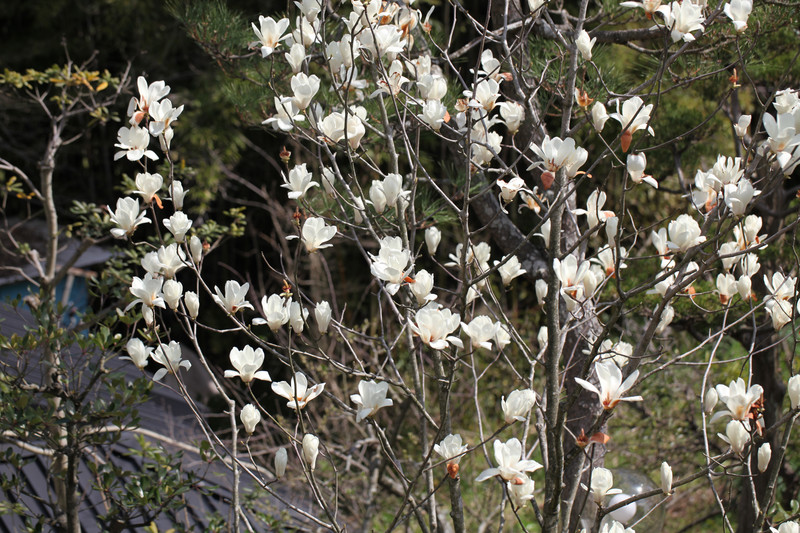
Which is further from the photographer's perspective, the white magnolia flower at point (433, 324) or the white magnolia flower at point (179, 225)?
the white magnolia flower at point (179, 225)

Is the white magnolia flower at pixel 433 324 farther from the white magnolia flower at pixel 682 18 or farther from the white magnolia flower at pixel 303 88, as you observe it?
the white magnolia flower at pixel 682 18

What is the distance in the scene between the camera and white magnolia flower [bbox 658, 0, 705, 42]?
103cm

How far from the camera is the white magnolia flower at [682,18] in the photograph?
103 centimetres

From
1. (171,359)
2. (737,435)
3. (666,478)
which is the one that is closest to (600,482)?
(666,478)

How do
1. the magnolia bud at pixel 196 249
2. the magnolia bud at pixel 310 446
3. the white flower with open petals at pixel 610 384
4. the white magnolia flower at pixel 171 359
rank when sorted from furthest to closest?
the magnolia bud at pixel 196 249 < the white magnolia flower at pixel 171 359 < the magnolia bud at pixel 310 446 < the white flower with open petals at pixel 610 384

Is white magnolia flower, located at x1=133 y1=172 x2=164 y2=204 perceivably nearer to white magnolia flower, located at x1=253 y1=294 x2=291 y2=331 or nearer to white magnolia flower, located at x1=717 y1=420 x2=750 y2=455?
white magnolia flower, located at x1=253 y1=294 x2=291 y2=331

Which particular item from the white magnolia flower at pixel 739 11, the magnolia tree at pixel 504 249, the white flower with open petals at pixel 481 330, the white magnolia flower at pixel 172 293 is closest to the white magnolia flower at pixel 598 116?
the magnolia tree at pixel 504 249

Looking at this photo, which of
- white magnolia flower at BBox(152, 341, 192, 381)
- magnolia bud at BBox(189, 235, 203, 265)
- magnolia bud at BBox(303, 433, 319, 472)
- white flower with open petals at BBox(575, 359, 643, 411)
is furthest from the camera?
magnolia bud at BBox(189, 235, 203, 265)

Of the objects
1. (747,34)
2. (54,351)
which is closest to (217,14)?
(54,351)

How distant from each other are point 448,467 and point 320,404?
2.80m

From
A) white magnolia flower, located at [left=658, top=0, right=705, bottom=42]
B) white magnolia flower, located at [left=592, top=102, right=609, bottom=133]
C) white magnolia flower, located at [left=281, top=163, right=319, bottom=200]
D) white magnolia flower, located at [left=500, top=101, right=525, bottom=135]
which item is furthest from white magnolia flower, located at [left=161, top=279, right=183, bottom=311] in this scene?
white magnolia flower, located at [left=658, top=0, right=705, bottom=42]

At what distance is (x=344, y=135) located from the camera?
3.87 feet

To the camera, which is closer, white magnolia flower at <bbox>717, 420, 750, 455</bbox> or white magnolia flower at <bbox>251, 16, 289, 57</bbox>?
white magnolia flower at <bbox>717, 420, 750, 455</bbox>

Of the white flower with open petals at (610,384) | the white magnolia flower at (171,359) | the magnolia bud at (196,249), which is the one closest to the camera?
the white flower with open petals at (610,384)
